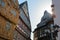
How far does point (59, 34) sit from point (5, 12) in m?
5.47

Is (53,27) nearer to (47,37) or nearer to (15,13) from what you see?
(15,13)

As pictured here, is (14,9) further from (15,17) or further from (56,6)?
(56,6)

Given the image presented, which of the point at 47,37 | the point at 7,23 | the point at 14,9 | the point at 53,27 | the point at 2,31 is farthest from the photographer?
the point at 47,37

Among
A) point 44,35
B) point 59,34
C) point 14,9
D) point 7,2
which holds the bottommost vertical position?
point 44,35

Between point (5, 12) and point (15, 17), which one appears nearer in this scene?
point (5, 12)

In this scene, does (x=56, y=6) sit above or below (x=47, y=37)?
above

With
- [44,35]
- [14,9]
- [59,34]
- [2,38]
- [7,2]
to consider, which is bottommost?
[44,35]

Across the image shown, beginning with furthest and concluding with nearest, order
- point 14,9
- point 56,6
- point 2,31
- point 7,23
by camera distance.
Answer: point 56,6 < point 14,9 < point 7,23 < point 2,31

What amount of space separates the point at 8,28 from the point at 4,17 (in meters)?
1.32

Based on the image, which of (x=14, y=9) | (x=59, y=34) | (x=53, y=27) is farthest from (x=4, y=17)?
(x=59, y=34)

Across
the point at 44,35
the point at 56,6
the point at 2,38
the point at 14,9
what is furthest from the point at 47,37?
the point at 2,38

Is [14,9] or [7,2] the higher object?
[7,2]

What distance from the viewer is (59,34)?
1207 centimetres

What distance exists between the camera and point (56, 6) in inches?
548
